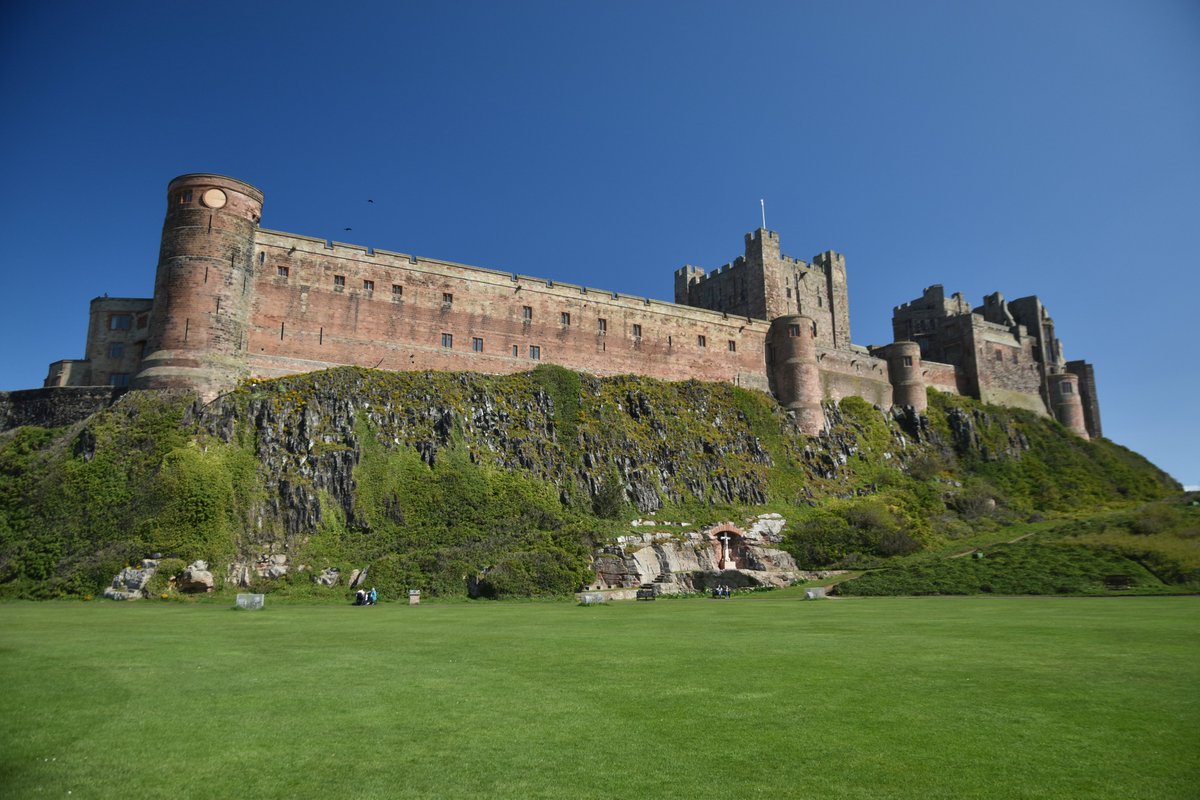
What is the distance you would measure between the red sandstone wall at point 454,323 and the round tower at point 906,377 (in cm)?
1280

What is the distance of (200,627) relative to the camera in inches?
734

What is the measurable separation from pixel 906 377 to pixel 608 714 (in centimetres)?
6043

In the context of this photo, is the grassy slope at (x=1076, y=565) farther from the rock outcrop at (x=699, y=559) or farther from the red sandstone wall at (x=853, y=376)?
the red sandstone wall at (x=853, y=376)

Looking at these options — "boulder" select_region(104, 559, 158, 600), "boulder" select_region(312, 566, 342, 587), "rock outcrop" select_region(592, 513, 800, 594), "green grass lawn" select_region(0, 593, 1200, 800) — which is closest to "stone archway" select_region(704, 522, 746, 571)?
"rock outcrop" select_region(592, 513, 800, 594)

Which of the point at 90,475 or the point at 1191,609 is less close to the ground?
the point at 90,475

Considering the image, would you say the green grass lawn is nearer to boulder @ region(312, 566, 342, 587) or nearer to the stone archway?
boulder @ region(312, 566, 342, 587)

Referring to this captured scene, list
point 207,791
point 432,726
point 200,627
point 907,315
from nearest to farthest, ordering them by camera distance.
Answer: point 207,791 < point 432,726 < point 200,627 < point 907,315

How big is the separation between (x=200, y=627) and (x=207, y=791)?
13.3 m

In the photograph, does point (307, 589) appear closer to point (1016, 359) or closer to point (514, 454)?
point (514, 454)

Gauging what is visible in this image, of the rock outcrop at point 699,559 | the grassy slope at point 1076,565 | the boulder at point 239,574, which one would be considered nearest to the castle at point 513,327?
the boulder at point 239,574

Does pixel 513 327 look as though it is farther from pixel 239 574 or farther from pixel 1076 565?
pixel 1076 565

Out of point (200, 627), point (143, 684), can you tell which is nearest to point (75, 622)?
Answer: point (200, 627)

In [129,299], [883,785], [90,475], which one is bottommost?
[883,785]

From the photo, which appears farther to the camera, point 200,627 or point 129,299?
point 129,299
